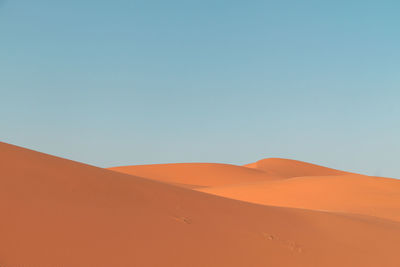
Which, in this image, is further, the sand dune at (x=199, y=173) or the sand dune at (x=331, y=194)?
the sand dune at (x=199, y=173)

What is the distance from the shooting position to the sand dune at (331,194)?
15.5 m

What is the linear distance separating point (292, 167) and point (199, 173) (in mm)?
16627

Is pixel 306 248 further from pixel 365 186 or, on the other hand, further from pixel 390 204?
pixel 365 186

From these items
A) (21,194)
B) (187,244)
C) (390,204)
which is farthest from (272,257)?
(390,204)

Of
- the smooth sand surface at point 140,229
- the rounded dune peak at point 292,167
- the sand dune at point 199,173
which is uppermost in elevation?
the rounded dune peak at point 292,167

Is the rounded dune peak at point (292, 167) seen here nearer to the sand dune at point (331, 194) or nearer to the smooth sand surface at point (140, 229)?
the sand dune at point (331, 194)

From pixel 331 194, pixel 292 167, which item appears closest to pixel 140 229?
pixel 331 194

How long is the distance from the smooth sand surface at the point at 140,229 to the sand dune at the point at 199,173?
25.8 m

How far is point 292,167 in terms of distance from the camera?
159 ft

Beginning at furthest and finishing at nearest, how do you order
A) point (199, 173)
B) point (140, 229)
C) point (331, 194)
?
point (199, 173) → point (331, 194) → point (140, 229)

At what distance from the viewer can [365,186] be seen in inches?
752

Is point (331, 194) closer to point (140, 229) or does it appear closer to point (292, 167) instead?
point (140, 229)

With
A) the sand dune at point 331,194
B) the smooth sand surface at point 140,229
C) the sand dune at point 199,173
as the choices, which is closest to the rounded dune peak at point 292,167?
the sand dune at point 199,173

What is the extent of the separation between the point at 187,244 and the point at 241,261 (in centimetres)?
75
